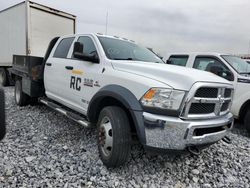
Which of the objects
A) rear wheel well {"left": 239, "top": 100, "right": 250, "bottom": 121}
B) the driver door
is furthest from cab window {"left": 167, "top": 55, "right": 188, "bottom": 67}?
the driver door

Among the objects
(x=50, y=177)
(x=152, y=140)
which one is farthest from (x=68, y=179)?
(x=152, y=140)

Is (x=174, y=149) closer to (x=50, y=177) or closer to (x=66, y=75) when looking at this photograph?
(x=50, y=177)

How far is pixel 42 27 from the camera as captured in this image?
8.07 m

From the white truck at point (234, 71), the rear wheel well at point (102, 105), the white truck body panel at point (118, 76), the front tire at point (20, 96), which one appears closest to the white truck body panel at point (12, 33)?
the front tire at point (20, 96)

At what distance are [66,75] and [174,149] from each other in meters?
2.66

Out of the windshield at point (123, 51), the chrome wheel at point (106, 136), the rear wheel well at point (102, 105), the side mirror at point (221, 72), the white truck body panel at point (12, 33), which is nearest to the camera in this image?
the chrome wheel at point (106, 136)

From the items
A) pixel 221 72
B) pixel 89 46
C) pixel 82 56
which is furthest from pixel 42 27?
pixel 221 72

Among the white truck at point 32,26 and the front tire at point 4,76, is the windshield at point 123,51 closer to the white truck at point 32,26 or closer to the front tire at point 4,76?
the white truck at point 32,26

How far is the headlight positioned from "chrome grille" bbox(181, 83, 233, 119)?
0.10 metres

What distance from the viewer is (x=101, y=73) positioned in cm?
347

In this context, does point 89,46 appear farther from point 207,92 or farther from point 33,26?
point 33,26

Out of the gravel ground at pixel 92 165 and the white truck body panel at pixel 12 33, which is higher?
the white truck body panel at pixel 12 33

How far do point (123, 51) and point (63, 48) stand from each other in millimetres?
1628

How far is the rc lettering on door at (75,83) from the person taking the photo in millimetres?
3971
